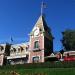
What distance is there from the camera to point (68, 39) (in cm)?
8500

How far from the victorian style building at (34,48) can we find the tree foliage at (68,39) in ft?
27.1

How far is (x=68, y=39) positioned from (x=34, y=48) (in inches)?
616

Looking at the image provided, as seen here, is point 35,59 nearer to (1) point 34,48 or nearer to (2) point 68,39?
(1) point 34,48

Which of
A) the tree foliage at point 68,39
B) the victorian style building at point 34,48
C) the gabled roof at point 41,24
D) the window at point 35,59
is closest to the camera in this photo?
the window at point 35,59

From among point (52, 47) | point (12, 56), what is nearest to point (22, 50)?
point (12, 56)

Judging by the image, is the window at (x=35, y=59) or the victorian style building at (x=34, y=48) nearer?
the window at (x=35, y=59)

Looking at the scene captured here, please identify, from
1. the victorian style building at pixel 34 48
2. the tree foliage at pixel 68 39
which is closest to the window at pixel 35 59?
the victorian style building at pixel 34 48

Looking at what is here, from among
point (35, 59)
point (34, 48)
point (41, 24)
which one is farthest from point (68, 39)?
point (35, 59)

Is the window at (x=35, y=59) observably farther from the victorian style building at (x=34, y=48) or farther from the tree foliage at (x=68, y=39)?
the tree foliage at (x=68, y=39)

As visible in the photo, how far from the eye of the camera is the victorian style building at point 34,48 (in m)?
71.3

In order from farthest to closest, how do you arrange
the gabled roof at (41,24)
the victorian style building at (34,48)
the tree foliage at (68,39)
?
the tree foliage at (68,39) → the gabled roof at (41,24) → the victorian style building at (34,48)

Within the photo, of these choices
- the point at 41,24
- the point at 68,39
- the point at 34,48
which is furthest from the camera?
the point at 68,39

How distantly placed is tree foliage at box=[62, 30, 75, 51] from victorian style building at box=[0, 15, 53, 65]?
27.1ft

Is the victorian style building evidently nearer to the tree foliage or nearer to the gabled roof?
the gabled roof
